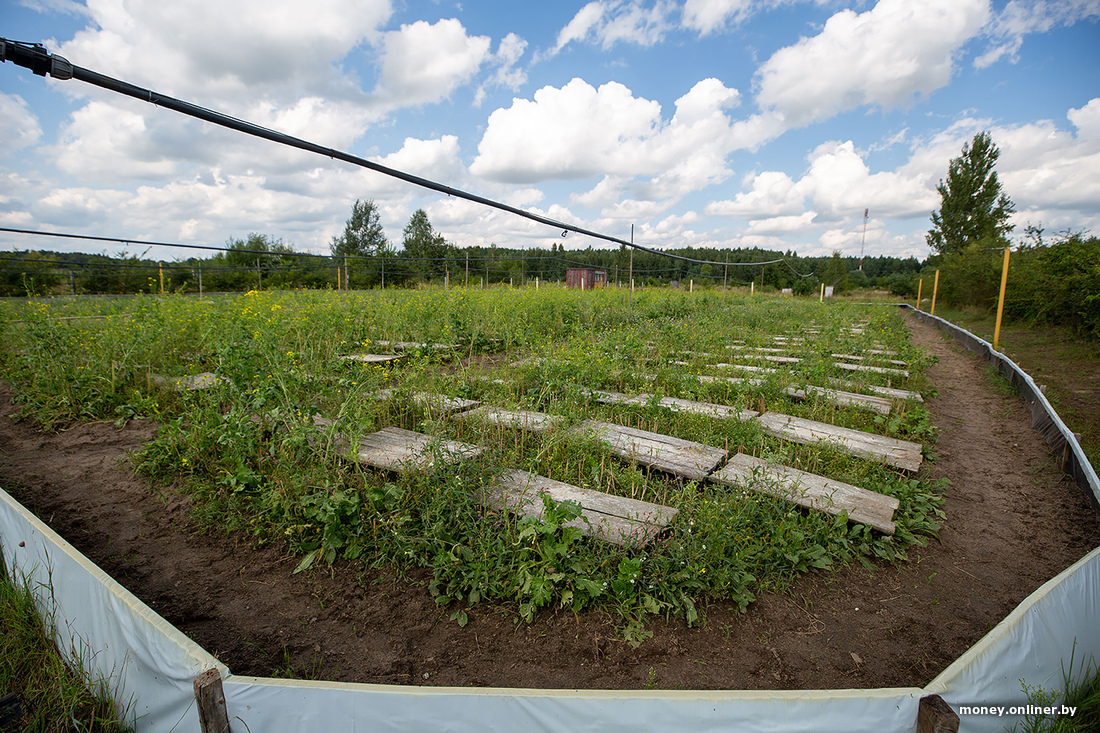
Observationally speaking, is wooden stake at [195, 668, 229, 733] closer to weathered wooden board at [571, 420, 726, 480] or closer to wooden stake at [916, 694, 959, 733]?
wooden stake at [916, 694, 959, 733]

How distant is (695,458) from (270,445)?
2867 mm

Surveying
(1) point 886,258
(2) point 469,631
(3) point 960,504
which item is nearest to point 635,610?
(2) point 469,631

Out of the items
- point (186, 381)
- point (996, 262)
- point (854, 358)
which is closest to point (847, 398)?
point (854, 358)

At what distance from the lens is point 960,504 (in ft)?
11.5

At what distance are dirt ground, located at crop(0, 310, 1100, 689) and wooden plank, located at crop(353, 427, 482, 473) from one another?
69 centimetres

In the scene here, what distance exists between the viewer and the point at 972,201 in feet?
91.9

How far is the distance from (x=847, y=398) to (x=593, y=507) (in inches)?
149

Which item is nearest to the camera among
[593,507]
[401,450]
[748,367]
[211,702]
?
[211,702]

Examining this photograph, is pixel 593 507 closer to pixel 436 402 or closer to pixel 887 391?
pixel 436 402

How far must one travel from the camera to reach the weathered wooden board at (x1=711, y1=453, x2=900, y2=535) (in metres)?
2.96

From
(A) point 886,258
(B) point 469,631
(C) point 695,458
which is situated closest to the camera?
(B) point 469,631

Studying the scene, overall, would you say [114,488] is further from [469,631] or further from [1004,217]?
[1004,217]

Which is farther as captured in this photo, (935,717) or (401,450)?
(401,450)

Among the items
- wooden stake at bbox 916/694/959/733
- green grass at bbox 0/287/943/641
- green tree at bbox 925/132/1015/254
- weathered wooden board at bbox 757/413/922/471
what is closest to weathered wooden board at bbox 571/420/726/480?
green grass at bbox 0/287/943/641
